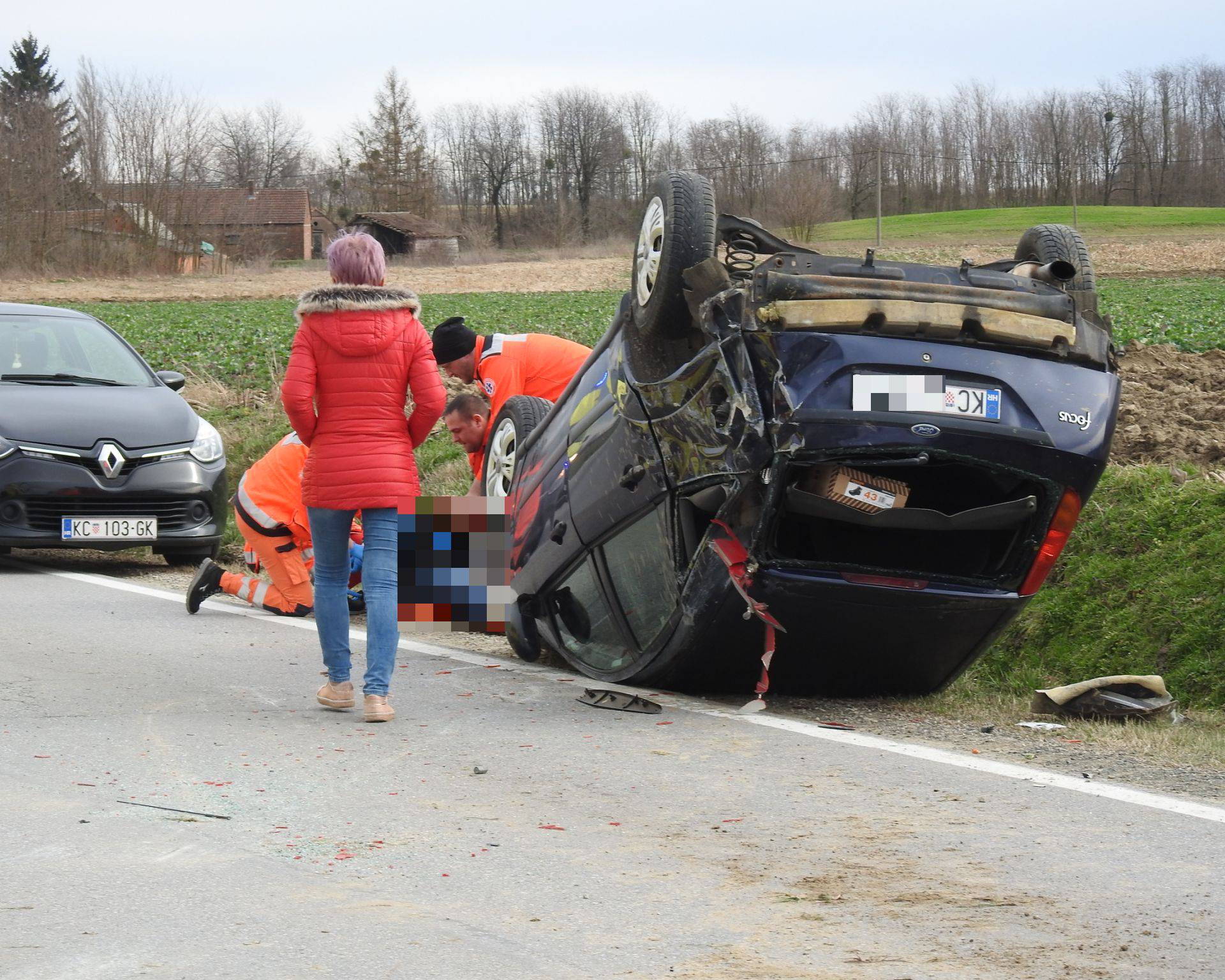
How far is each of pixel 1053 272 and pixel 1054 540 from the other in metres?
1.00

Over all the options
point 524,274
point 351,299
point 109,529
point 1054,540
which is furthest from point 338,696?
point 524,274

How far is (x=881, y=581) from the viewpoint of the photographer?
5289 mm

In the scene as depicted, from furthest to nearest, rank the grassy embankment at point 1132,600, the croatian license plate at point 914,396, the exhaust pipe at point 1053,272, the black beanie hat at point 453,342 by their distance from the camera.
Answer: the black beanie hat at point 453,342
the grassy embankment at point 1132,600
the exhaust pipe at point 1053,272
the croatian license plate at point 914,396

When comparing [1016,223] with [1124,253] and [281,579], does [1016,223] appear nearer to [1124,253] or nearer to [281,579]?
[1124,253]

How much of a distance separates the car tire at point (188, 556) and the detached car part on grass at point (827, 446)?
5.08 metres

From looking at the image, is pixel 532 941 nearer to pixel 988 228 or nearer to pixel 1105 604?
pixel 1105 604

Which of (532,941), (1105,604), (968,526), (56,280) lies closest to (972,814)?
(968,526)

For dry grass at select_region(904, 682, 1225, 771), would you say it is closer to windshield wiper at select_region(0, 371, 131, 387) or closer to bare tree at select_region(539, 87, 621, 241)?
windshield wiper at select_region(0, 371, 131, 387)

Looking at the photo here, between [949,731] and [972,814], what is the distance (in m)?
1.30

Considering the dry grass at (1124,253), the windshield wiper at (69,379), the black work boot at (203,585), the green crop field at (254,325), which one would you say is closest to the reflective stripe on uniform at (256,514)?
the black work boot at (203,585)

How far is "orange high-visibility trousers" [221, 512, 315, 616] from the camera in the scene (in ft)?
28.2

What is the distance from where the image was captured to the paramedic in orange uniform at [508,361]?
8438 mm

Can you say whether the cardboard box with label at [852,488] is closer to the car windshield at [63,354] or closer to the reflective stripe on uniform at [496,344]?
the reflective stripe on uniform at [496,344]

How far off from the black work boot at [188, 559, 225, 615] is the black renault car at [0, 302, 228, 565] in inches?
65.9
